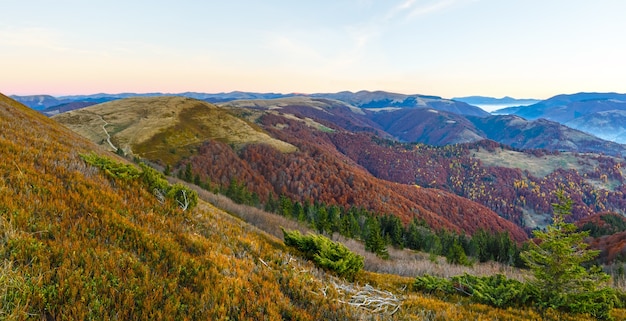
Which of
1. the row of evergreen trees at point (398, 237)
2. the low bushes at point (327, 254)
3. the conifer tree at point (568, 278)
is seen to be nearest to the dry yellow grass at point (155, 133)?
the row of evergreen trees at point (398, 237)

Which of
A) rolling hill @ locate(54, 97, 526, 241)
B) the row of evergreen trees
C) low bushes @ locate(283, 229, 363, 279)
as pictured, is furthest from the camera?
rolling hill @ locate(54, 97, 526, 241)

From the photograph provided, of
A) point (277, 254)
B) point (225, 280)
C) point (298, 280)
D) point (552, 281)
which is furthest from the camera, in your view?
point (277, 254)

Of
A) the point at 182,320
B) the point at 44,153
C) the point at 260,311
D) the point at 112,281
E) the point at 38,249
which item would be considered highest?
the point at 44,153

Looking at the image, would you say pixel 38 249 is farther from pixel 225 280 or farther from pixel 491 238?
pixel 491 238

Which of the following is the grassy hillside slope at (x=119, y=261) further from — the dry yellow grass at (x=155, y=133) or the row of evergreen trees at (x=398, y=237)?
the dry yellow grass at (x=155, y=133)

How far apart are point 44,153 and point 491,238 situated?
105 meters

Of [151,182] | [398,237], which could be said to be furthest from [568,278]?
[398,237]

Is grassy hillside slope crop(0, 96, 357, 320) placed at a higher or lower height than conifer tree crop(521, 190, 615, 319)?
higher

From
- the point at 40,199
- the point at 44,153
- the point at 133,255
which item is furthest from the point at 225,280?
the point at 44,153

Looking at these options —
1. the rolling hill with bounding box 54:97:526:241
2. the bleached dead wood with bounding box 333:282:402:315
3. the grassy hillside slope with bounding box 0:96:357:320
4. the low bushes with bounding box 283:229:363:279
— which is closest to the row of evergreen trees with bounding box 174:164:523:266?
the rolling hill with bounding box 54:97:526:241

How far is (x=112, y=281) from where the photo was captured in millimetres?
5957

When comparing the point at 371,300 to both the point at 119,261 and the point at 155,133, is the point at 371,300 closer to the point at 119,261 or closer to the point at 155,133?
the point at 119,261

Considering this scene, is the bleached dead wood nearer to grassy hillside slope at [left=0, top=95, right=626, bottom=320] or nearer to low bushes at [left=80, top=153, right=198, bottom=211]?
grassy hillside slope at [left=0, top=95, right=626, bottom=320]

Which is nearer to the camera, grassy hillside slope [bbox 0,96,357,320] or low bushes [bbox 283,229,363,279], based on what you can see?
grassy hillside slope [bbox 0,96,357,320]
